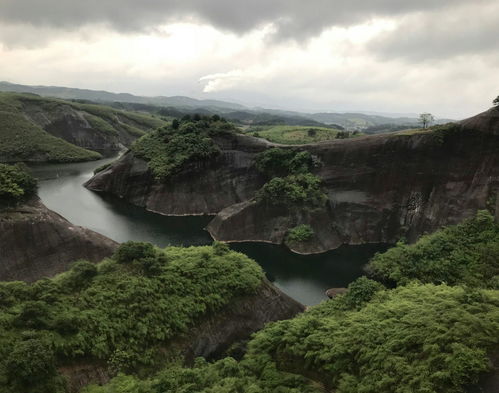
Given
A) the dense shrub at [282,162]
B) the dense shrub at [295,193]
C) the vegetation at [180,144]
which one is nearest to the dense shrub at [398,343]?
the dense shrub at [295,193]

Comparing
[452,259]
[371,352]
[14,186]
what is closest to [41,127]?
[14,186]

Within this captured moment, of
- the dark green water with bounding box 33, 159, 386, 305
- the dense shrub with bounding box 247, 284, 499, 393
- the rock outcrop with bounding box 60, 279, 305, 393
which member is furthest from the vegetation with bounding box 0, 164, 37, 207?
the dense shrub with bounding box 247, 284, 499, 393

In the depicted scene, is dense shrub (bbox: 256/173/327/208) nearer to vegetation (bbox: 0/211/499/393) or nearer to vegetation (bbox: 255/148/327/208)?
vegetation (bbox: 255/148/327/208)

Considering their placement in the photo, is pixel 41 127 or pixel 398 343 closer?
pixel 398 343

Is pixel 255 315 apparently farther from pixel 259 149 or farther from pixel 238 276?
pixel 259 149

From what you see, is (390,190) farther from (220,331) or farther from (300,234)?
(220,331)
